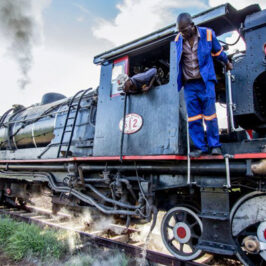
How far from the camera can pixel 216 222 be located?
2830mm

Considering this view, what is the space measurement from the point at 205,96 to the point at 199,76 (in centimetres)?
26

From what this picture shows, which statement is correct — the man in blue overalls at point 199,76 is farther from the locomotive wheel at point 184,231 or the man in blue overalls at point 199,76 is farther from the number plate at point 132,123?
→ the locomotive wheel at point 184,231

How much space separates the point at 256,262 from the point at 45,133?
492 cm

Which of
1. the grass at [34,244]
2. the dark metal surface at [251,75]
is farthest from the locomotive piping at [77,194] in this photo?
the dark metal surface at [251,75]

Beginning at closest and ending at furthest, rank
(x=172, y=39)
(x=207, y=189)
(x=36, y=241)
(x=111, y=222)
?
1. (x=207, y=189)
2. (x=172, y=39)
3. (x=36, y=241)
4. (x=111, y=222)

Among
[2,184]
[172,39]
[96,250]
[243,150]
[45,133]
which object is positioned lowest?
[96,250]

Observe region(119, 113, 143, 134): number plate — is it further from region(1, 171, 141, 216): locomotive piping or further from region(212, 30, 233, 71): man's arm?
region(212, 30, 233, 71): man's arm

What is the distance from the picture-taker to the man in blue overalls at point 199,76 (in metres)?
2.88

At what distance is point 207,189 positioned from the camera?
2.96 m

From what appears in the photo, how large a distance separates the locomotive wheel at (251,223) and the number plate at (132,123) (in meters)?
1.58

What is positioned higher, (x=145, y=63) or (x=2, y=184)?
(x=145, y=63)

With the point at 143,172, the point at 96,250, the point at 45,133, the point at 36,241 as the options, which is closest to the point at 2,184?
the point at 45,133

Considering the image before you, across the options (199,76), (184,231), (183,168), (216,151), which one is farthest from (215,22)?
(184,231)

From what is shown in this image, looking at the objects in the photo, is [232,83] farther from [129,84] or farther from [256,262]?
[256,262]
